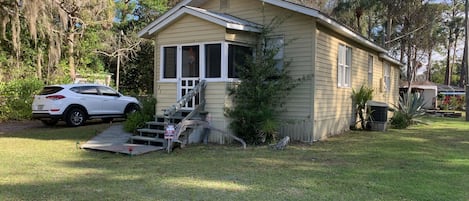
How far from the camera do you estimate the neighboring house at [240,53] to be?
9438 millimetres

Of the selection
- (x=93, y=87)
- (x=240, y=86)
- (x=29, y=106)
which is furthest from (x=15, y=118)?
(x=240, y=86)

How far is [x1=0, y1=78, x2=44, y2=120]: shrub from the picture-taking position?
1504cm

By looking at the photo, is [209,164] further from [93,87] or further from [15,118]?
[15,118]

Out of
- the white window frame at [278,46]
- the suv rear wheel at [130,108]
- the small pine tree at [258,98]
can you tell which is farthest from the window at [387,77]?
the suv rear wheel at [130,108]

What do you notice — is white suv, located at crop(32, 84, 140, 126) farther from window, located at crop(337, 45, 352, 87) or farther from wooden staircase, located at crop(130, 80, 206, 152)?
window, located at crop(337, 45, 352, 87)

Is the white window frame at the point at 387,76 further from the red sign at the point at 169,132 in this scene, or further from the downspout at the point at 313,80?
the red sign at the point at 169,132

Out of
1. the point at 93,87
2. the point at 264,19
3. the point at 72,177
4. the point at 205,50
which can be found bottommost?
the point at 72,177

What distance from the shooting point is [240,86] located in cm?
930

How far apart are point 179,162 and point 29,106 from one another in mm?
11306

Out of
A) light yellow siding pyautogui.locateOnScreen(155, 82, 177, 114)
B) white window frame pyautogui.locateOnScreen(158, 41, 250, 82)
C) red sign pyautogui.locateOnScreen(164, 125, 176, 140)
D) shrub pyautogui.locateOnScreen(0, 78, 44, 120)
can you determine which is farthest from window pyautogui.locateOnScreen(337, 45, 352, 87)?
shrub pyautogui.locateOnScreen(0, 78, 44, 120)

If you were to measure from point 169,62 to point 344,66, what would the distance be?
5.75 metres

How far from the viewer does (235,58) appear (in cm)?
959

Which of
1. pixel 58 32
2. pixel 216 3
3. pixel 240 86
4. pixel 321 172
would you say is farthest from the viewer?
pixel 58 32

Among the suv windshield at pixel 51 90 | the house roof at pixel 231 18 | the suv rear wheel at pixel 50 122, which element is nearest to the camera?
the house roof at pixel 231 18
